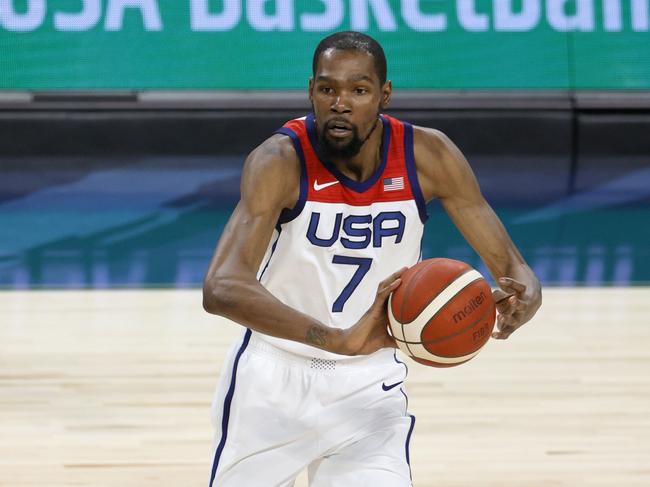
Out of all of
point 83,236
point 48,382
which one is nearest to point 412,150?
point 48,382

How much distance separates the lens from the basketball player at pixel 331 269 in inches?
121

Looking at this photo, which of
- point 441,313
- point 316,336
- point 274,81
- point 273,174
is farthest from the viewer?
point 274,81

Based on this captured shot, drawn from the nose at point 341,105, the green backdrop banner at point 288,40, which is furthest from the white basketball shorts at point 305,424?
the green backdrop banner at point 288,40

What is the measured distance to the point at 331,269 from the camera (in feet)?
10.5

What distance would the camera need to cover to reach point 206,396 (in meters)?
5.71

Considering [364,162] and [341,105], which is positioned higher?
[341,105]

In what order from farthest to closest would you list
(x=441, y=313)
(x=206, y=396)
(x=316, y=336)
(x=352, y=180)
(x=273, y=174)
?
(x=206, y=396) → (x=352, y=180) → (x=273, y=174) → (x=441, y=313) → (x=316, y=336)

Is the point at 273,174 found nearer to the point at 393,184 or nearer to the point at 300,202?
the point at 300,202

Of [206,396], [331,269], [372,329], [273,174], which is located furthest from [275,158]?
[206,396]

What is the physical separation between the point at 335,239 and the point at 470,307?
38 cm

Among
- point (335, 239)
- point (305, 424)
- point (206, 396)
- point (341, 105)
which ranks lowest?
point (206, 396)

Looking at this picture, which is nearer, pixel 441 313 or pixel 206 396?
pixel 441 313

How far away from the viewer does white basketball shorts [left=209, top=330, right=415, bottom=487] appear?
318cm

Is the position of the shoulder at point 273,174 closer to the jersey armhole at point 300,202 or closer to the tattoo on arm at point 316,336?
the jersey armhole at point 300,202
